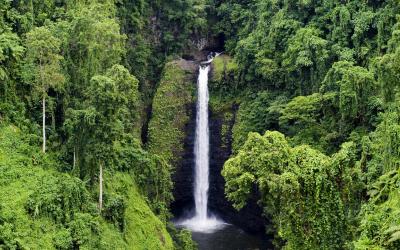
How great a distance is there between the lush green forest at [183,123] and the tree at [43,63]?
6cm

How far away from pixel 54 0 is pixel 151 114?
1128cm

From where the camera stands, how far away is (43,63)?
78.9 ft

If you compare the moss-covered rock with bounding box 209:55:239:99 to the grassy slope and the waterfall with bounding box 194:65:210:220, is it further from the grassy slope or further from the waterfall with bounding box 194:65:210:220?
the grassy slope

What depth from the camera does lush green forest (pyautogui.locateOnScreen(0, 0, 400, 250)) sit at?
21.2 metres

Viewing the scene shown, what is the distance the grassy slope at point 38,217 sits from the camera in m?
18.8

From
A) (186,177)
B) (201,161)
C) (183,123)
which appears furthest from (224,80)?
(186,177)

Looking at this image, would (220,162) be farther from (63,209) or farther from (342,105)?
(63,209)

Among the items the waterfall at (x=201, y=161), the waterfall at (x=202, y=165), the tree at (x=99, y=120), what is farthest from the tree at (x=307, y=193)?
the waterfall at (x=201, y=161)

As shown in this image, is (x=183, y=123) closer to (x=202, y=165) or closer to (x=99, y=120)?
(x=202, y=165)

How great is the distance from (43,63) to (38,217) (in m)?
7.28

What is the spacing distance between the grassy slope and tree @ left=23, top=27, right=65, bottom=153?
147 cm

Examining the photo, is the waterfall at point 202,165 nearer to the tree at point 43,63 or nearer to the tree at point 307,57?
the tree at point 307,57

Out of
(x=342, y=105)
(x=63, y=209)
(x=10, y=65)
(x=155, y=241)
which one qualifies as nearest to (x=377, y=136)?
(x=342, y=105)

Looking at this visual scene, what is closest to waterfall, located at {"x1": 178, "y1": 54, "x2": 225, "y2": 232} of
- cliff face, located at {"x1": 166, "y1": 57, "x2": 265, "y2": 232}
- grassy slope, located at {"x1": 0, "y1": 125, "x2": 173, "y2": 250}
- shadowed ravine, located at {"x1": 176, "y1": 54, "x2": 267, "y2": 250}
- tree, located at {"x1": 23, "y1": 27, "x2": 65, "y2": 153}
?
shadowed ravine, located at {"x1": 176, "y1": 54, "x2": 267, "y2": 250}
